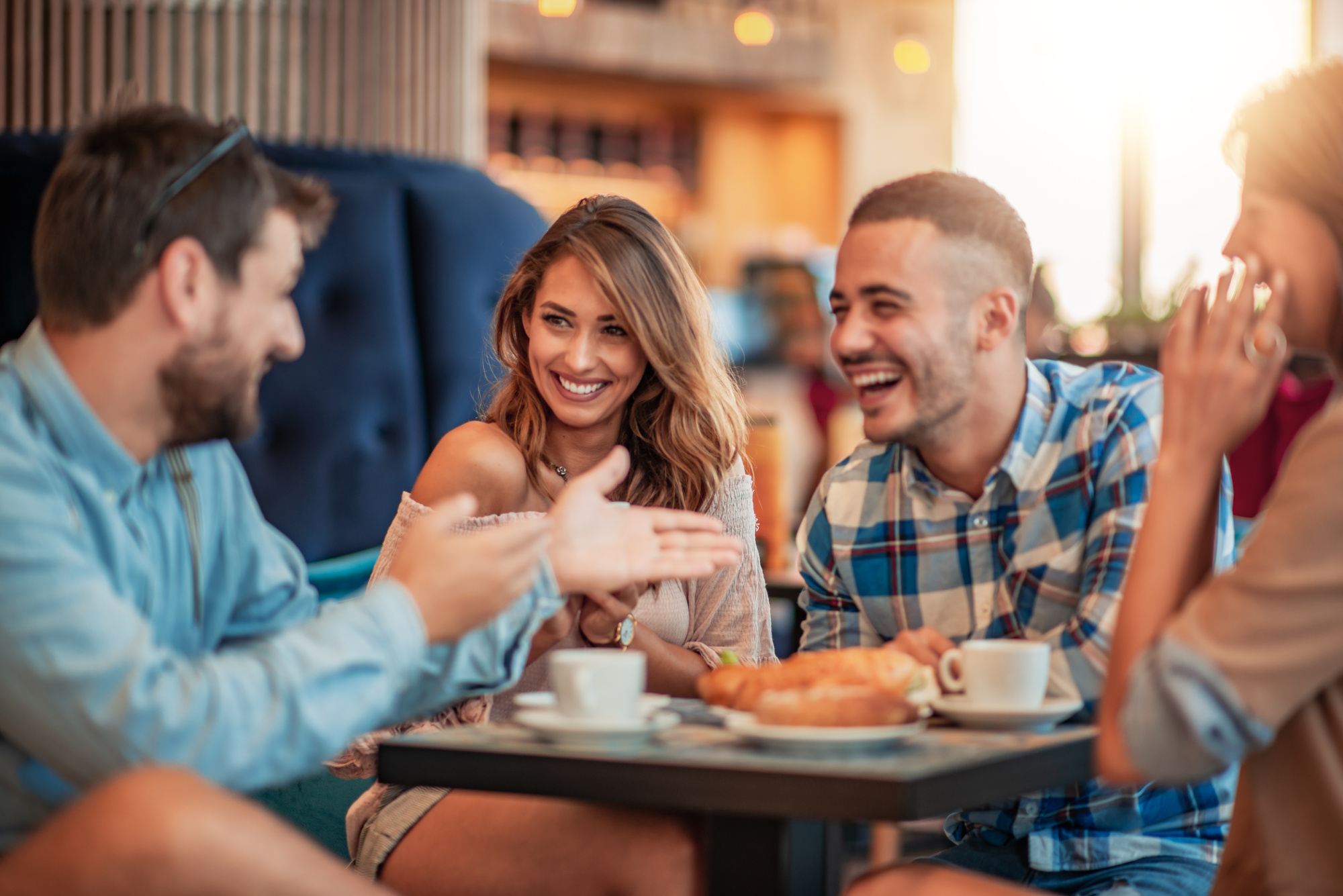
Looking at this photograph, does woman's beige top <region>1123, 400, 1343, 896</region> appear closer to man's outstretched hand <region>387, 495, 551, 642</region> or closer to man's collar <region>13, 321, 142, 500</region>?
man's outstretched hand <region>387, 495, 551, 642</region>

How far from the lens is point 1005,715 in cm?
131

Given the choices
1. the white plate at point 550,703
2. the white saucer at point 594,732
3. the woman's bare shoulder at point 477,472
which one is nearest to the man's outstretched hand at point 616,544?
the white plate at point 550,703

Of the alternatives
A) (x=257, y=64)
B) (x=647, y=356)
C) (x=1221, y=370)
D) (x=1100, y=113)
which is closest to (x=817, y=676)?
(x=1221, y=370)

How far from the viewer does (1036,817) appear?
5.44 ft

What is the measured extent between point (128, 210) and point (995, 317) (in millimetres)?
1063

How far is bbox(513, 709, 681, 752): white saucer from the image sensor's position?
1.24 meters

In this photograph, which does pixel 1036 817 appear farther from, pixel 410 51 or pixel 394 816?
pixel 410 51

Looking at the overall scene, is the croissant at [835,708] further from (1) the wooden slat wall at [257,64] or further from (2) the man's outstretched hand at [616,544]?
(1) the wooden slat wall at [257,64]

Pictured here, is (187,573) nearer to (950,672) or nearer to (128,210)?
(128,210)

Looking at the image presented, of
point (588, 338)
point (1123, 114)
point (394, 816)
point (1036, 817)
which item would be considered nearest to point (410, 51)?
point (588, 338)

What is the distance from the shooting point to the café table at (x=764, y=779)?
1088mm

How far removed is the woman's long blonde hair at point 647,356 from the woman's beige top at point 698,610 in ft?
0.23

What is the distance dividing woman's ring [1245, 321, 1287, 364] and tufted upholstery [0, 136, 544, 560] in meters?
2.06

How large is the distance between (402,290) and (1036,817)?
1984 mm
